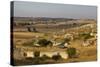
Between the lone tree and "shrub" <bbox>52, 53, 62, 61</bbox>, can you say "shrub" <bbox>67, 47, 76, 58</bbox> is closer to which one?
"shrub" <bbox>52, 53, 62, 61</bbox>

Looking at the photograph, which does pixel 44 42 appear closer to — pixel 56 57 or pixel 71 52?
pixel 56 57

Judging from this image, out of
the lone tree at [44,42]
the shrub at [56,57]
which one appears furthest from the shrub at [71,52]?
the lone tree at [44,42]

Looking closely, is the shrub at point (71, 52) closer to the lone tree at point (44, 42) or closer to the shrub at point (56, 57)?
the shrub at point (56, 57)

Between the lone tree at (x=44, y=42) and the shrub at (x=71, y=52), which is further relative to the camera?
the shrub at (x=71, y=52)

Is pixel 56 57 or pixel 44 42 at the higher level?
pixel 44 42

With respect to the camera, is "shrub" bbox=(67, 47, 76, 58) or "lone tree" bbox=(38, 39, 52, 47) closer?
"lone tree" bbox=(38, 39, 52, 47)

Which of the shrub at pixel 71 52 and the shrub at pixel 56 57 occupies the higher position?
the shrub at pixel 71 52

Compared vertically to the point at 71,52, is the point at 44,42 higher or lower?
higher

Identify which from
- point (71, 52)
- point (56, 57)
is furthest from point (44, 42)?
point (71, 52)

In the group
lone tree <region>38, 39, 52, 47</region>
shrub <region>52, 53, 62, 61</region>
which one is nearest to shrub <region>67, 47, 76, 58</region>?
shrub <region>52, 53, 62, 61</region>

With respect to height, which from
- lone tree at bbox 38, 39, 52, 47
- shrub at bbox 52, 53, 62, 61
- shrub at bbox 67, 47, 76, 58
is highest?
lone tree at bbox 38, 39, 52, 47

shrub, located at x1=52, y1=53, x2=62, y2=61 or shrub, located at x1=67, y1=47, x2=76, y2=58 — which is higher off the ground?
shrub, located at x1=67, y1=47, x2=76, y2=58
